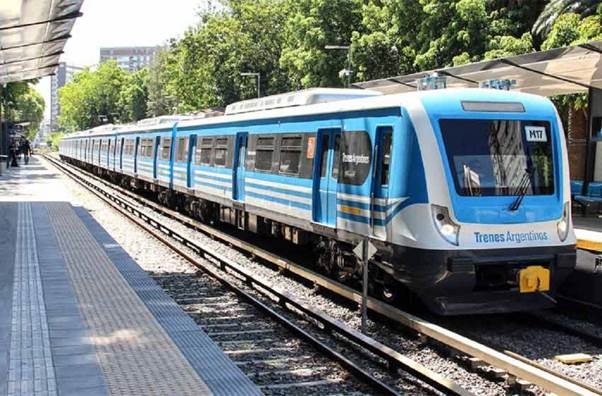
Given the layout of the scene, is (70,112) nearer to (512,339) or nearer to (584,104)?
(584,104)

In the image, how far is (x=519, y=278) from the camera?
27.0 feet

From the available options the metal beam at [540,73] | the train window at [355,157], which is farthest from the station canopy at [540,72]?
the train window at [355,157]

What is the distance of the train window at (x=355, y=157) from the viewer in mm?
9383

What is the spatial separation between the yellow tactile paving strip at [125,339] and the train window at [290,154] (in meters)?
3.07

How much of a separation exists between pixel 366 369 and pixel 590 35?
64.2ft

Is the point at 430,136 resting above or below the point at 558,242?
above

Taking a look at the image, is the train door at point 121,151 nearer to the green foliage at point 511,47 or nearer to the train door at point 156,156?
the train door at point 156,156

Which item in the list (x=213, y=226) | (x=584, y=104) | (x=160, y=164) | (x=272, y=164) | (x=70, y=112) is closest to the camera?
(x=272, y=164)

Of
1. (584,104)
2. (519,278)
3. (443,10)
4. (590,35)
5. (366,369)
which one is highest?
(443,10)

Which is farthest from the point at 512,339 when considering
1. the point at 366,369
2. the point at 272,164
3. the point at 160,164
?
the point at 160,164

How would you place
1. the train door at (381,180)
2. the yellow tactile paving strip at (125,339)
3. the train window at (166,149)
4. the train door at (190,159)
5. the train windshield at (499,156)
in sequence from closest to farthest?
the yellow tactile paving strip at (125,339)
the train windshield at (499,156)
the train door at (381,180)
the train door at (190,159)
the train window at (166,149)

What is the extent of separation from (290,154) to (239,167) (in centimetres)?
319

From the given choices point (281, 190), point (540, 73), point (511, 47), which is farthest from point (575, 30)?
point (281, 190)

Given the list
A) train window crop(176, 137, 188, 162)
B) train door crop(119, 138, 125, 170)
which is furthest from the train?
train door crop(119, 138, 125, 170)
